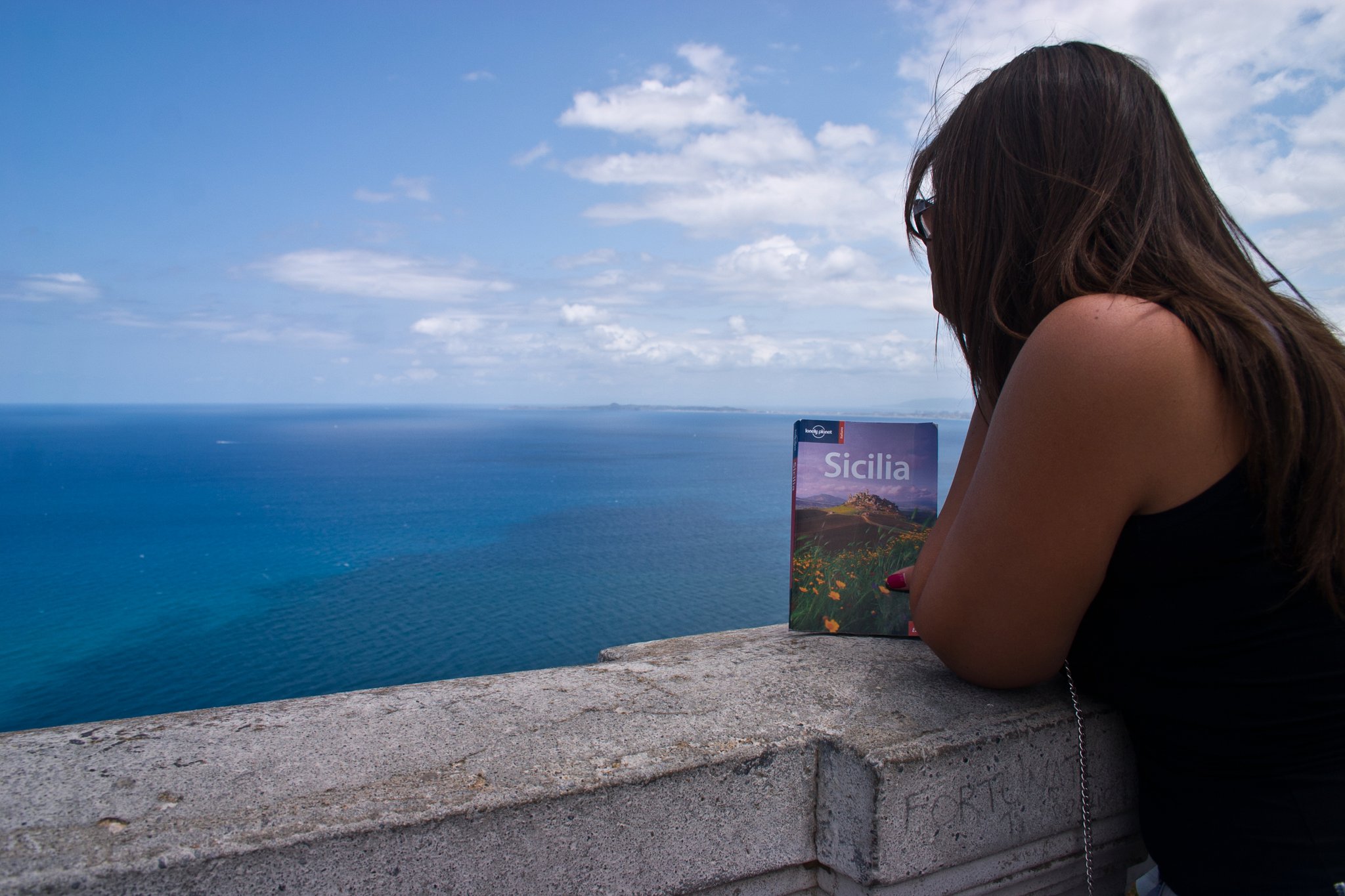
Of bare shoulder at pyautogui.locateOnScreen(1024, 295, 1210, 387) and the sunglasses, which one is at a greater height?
the sunglasses

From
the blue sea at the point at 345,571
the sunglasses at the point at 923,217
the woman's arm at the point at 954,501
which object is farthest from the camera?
the blue sea at the point at 345,571

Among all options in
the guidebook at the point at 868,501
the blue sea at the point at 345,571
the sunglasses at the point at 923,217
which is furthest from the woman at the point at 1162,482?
the blue sea at the point at 345,571

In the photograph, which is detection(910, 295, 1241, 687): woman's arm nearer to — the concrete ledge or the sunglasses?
the concrete ledge

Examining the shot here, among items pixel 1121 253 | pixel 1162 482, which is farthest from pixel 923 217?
pixel 1162 482

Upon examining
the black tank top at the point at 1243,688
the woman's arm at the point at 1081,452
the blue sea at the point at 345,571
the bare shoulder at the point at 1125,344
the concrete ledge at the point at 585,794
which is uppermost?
the bare shoulder at the point at 1125,344

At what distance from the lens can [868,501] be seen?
2.02 metres

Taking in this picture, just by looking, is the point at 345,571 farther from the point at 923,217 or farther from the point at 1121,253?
the point at 1121,253

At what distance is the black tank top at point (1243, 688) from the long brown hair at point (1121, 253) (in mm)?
56

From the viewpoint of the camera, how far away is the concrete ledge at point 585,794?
112cm

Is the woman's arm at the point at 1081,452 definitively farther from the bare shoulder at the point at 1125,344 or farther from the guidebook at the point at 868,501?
the guidebook at the point at 868,501

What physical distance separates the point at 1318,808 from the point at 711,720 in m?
0.92

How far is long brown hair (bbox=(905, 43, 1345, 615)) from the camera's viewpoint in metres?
1.08

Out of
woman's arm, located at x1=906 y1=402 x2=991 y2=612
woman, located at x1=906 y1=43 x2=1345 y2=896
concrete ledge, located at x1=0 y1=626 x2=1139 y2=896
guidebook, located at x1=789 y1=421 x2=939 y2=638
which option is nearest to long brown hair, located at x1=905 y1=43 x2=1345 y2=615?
woman, located at x1=906 y1=43 x2=1345 y2=896

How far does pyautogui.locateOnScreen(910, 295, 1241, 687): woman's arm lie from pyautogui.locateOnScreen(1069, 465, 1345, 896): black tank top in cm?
5
